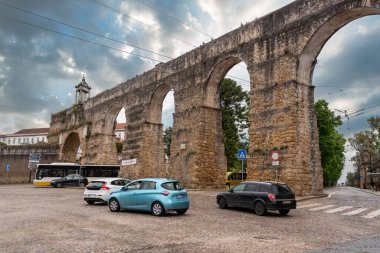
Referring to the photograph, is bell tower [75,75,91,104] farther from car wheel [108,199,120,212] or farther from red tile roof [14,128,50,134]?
red tile roof [14,128,50,134]

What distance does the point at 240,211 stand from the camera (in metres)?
13.5

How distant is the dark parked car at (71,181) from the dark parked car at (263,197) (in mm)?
22195

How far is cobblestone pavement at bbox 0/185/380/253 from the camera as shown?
22.2 ft

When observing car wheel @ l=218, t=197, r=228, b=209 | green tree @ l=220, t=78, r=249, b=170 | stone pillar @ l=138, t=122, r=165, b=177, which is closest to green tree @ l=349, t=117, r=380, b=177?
green tree @ l=220, t=78, r=249, b=170

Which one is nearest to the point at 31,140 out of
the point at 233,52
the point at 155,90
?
the point at 155,90

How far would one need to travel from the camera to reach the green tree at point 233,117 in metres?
36.6

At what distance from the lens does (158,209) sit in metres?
11.6

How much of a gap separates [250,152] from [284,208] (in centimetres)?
769

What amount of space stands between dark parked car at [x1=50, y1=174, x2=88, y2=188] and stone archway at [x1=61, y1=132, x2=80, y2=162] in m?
13.4

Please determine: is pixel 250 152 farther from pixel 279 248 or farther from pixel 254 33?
pixel 279 248

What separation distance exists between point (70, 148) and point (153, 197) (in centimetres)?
3825

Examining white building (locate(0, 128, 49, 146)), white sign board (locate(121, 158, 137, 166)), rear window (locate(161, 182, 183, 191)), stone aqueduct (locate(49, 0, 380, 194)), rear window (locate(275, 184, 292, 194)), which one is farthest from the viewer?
white building (locate(0, 128, 49, 146))

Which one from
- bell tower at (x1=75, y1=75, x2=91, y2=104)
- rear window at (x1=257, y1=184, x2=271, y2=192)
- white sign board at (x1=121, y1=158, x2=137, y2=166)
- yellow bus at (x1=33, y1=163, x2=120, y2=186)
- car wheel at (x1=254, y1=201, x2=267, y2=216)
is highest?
bell tower at (x1=75, y1=75, x2=91, y2=104)

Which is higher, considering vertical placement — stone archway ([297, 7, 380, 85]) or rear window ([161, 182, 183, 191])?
stone archway ([297, 7, 380, 85])
